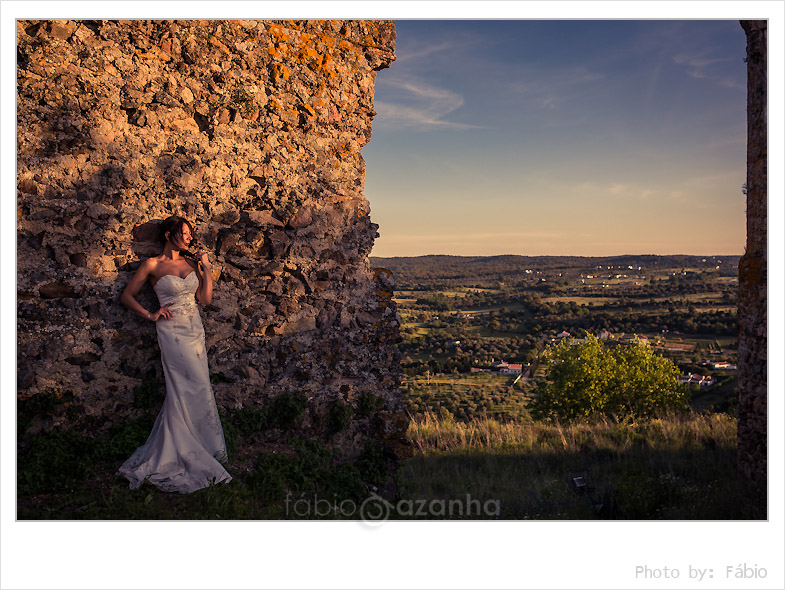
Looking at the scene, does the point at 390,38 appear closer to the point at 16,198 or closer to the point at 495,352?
the point at 16,198

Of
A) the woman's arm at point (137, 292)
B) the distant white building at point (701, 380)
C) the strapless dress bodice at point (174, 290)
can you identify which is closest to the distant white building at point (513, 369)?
the distant white building at point (701, 380)

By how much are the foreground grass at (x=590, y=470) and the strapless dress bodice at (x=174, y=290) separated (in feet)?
8.78

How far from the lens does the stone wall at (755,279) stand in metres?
4.72

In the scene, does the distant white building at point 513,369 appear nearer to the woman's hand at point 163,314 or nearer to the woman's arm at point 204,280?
the woman's arm at point 204,280

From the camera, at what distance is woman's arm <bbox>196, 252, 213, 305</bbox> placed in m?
4.09

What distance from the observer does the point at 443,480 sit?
561 centimetres

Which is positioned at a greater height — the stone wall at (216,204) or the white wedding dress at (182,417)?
the stone wall at (216,204)

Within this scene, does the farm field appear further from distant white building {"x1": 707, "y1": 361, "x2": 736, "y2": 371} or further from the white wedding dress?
the white wedding dress

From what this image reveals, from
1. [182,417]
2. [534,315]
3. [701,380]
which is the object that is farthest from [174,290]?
[534,315]

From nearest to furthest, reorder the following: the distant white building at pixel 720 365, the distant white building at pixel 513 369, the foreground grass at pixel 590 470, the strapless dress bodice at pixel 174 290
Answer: the strapless dress bodice at pixel 174 290, the foreground grass at pixel 590 470, the distant white building at pixel 720 365, the distant white building at pixel 513 369

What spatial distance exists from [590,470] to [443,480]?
1.96 meters

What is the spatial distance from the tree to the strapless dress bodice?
10841 millimetres

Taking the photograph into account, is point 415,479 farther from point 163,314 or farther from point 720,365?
point 720,365

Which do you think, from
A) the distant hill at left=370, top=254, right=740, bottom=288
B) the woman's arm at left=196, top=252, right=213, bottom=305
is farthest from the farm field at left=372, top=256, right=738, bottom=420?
the woman's arm at left=196, top=252, right=213, bottom=305
